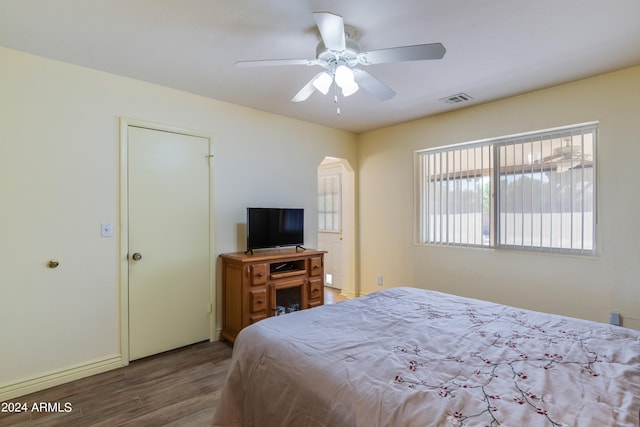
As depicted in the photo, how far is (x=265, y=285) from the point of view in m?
3.13

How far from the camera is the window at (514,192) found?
9.52ft

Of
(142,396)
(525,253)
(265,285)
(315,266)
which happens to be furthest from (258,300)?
(525,253)

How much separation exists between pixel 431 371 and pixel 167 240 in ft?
8.63

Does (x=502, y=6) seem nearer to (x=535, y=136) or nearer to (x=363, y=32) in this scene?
(x=363, y=32)

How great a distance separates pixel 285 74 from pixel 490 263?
2.87m

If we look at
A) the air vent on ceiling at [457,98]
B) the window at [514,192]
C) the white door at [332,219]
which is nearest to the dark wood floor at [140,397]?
the white door at [332,219]

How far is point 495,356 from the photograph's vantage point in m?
1.36

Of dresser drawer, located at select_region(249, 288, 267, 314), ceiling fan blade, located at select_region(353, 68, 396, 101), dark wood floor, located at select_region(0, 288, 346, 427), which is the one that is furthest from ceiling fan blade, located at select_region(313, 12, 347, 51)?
dark wood floor, located at select_region(0, 288, 346, 427)

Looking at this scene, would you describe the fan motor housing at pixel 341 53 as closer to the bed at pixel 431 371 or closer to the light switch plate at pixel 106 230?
the bed at pixel 431 371

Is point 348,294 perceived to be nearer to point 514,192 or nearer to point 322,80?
point 514,192

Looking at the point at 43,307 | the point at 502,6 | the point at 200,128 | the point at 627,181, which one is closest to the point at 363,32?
the point at 502,6

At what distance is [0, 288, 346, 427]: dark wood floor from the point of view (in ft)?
6.59

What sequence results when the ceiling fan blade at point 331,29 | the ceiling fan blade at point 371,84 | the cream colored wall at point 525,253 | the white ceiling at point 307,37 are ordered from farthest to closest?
1. the cream colored wall at point 525,253
2. the ceiling fan blade at point 371,84
3. the white ceiling at point 307,37
4. the ceiling fan blade at point 331,29

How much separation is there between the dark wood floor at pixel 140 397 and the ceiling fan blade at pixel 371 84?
96.6 inches
